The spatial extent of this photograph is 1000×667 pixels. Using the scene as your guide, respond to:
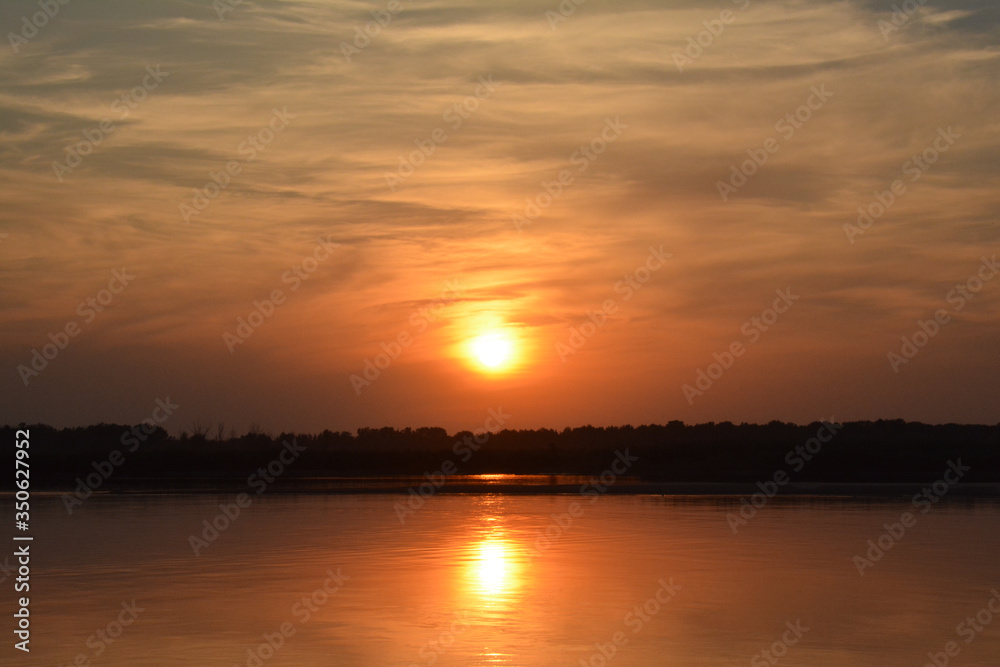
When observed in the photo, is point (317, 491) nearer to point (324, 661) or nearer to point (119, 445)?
point (324, 661)

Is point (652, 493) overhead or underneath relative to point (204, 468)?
underneath

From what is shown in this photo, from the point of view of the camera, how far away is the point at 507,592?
1836 centimetres

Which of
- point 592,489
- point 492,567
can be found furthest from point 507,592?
point 592,489

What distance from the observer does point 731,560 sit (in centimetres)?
2292

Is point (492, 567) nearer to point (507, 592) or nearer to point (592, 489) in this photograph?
point (507, 592)

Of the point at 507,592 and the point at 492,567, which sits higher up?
the point at 492,567

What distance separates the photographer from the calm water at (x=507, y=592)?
13.9m

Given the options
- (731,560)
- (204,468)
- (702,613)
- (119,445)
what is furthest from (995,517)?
(119,445)

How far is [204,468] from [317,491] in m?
35.3

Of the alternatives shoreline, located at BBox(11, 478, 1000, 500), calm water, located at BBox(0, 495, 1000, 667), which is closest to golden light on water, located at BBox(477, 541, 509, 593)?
calm water, located at BBox(0, 495, 1000, 667)

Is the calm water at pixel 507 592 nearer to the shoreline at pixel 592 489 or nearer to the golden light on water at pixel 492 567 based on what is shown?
the golden light on water at pixel 492 567

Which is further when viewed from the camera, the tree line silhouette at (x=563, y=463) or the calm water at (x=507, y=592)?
the tree line silhouette at (x=563, y=463)

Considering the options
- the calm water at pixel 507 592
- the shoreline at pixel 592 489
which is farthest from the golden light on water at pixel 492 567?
the shoreline at pixel 592 489

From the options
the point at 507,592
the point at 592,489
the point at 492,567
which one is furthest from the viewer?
the point at 592,489
